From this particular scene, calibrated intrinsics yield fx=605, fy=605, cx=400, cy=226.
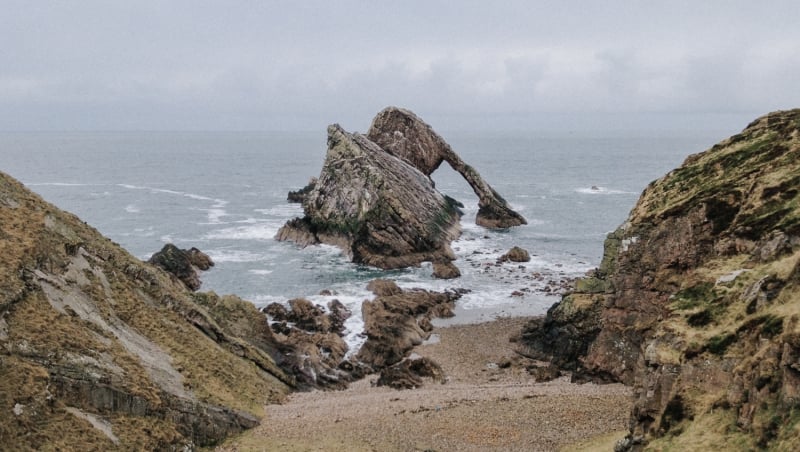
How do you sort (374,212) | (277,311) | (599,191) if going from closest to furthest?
(277,311), (374,212), (599,191)

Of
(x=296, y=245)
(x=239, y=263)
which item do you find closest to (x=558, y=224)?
(x=296, y=245)

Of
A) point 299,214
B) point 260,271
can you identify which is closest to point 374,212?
point 260,271

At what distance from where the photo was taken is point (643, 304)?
32625mm

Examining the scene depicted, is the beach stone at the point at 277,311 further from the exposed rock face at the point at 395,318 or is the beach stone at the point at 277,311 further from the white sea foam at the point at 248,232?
the white sea foam at the point at 248,232

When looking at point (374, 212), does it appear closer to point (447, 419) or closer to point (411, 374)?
point (411, 374)

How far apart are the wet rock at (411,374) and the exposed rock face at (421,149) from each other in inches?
2172

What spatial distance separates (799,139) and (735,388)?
15.8 metres

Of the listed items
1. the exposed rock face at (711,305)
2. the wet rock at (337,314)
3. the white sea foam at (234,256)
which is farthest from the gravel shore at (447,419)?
the white sea foam at (234,256)

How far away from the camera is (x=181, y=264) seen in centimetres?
6297

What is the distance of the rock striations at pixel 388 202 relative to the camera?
73.2 meters

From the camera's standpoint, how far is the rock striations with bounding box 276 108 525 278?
73.2 m

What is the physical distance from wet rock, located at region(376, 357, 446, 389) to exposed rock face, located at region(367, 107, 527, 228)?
55.2 metres

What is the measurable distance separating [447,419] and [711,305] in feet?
42.3

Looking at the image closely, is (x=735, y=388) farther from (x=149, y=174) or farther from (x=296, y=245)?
(x=149, y=174)
